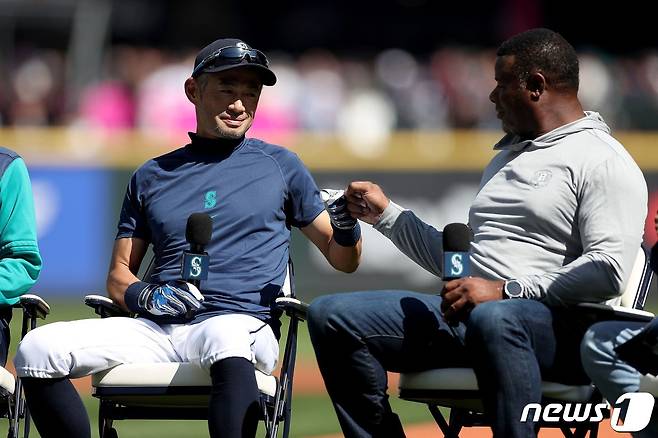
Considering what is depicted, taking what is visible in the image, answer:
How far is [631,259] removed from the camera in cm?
509

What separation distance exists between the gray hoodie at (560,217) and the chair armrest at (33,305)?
4.75 feet

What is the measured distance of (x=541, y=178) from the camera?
5.36 metres

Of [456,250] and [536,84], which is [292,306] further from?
[536,84]

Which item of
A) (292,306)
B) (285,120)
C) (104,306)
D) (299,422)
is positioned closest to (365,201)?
(292,306)

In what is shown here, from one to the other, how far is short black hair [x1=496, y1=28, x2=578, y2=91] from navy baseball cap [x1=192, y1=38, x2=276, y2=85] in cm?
108

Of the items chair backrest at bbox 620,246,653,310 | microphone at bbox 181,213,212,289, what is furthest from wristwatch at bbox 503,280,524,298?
microphone at bbox 181,213,212,289

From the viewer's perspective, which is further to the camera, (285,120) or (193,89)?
(285,120)

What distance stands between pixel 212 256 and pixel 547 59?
1577mm

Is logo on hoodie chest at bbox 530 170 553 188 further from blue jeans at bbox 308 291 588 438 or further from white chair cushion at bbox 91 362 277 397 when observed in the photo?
white chair cushion at bbox 91 362 277 397

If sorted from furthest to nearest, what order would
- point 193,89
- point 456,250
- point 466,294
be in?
point 193,89 < point 466,294 < point 456,250

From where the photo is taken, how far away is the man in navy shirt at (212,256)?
17.6ft

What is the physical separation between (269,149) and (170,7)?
15.8m

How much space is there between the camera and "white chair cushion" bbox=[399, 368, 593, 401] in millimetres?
5020

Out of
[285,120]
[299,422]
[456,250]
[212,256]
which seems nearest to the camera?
[456,250]
